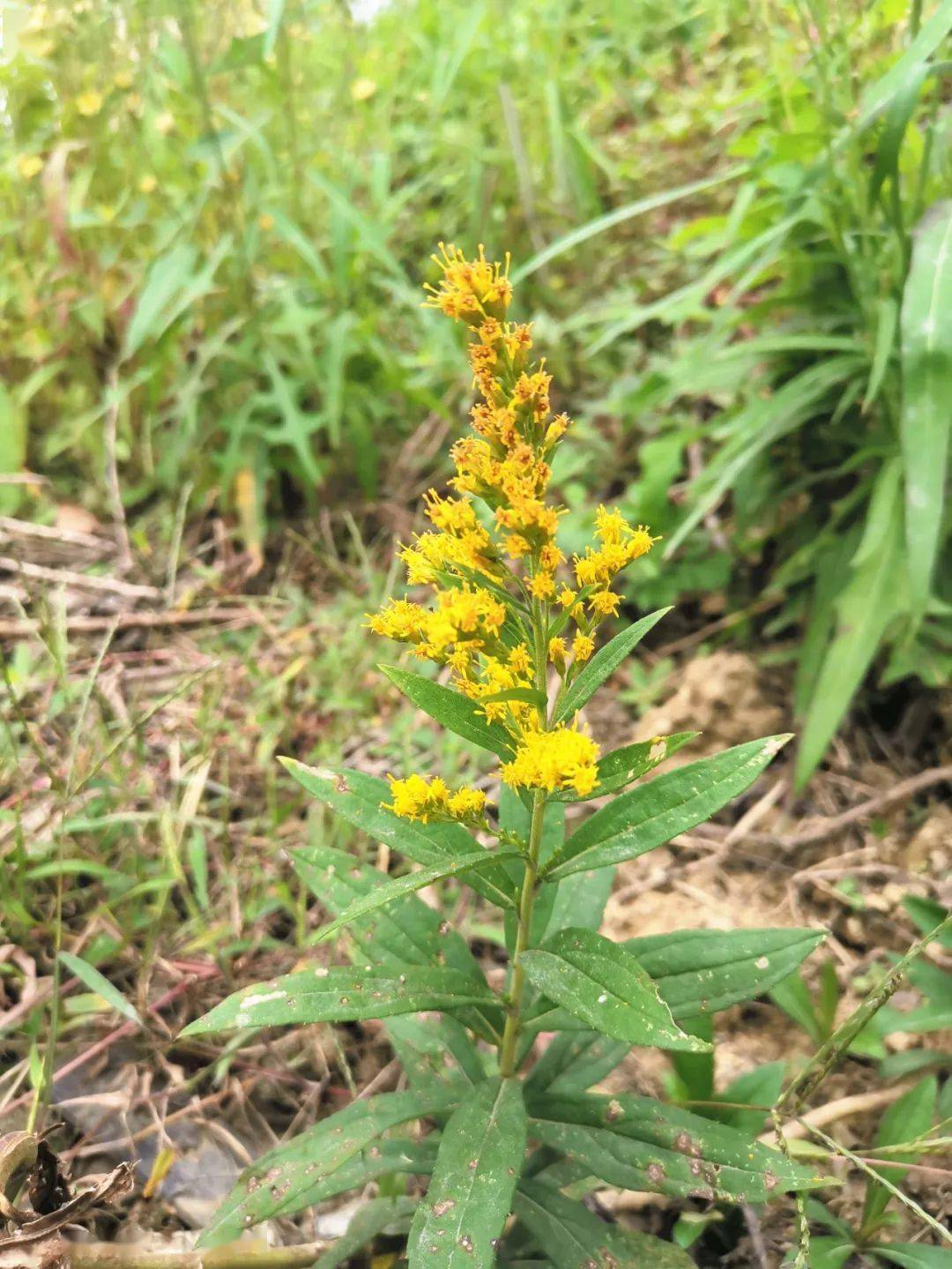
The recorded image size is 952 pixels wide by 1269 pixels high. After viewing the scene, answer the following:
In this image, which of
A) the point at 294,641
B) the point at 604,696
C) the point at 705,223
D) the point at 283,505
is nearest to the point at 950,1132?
the point at 604,696

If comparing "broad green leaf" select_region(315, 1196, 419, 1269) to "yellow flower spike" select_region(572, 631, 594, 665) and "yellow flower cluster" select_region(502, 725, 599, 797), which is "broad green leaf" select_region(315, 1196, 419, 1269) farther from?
"yellow flower spike" select_region(572, 631, 594, 665)

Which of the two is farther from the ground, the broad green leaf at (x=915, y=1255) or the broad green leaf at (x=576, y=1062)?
the broad green leaf at (x=576, y=1062)

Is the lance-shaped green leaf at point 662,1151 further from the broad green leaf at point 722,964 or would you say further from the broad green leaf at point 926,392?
the broad green leaf at point 926,392

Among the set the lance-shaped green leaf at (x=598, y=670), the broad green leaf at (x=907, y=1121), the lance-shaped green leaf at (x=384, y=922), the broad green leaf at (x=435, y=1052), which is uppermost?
the lance-shaped green leaf at (x=598, y=670)

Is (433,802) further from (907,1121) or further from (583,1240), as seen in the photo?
(907,1121)

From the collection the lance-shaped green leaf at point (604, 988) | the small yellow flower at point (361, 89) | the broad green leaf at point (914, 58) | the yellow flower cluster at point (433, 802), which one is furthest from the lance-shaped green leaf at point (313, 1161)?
the small yellow flower at point (361, 89)

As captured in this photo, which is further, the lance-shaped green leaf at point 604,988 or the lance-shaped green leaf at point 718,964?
the lance-shaped green leaf at point 718,964

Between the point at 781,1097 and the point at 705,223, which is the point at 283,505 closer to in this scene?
the point at 705,223
